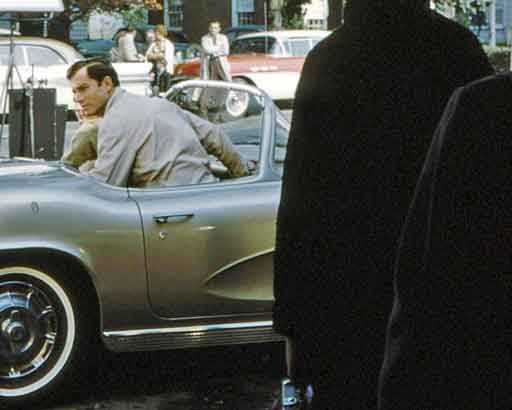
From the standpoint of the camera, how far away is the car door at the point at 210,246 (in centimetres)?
557

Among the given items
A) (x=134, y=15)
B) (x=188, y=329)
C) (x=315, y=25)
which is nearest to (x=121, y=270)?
(x=188, y=329)

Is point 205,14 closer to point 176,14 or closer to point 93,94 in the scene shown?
point 176,14

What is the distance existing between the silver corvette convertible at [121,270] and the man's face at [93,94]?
0.87 metres

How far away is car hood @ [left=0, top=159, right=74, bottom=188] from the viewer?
5.66 m

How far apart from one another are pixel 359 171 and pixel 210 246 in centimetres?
274

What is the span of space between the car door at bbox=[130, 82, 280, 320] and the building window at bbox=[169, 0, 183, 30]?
150 ft

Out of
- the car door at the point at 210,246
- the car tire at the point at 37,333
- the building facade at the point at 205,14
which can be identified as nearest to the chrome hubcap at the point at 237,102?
the car door at the point at 210,246

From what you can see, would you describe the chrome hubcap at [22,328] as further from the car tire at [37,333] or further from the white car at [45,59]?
the white car at [45,59]

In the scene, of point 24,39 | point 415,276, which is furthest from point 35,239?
point 24,39

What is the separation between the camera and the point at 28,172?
19.5 feet

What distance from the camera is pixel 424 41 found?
2.95 m

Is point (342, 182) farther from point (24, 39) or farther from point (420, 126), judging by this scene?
point (24, 39)

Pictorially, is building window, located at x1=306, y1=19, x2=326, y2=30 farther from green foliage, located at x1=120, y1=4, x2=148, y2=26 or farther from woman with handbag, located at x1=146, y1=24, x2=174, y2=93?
woman with handbag, located at x1=146, y1=24, x2=174, y2=93

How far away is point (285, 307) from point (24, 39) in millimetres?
20516
